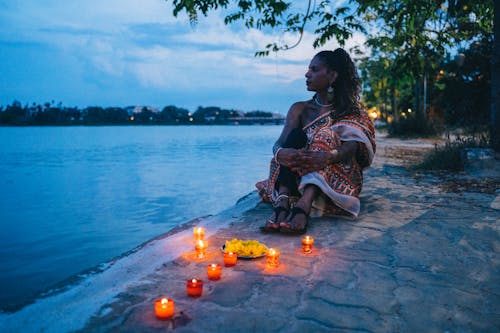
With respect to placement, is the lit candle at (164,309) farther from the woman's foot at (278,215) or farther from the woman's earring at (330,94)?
the woman's earring at (330,94)

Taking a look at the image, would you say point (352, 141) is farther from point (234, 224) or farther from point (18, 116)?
point (18, 116)

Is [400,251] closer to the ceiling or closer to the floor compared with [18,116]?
closer to the floor

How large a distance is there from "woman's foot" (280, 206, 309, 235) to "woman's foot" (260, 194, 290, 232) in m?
0.07

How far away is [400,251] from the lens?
286 cm

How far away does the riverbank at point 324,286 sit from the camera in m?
1.85

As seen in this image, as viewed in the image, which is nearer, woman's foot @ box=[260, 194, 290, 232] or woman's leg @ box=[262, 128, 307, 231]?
woman's foot @ box=[260, 194, 290, 232]

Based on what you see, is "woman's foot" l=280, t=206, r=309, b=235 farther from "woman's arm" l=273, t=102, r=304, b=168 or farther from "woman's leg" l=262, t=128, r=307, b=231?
"woman's arm" l=273, t=102, r=304, b=168

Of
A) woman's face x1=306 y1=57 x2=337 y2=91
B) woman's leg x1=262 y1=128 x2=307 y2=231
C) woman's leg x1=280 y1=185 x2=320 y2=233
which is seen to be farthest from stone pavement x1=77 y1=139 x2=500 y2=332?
woman's face x1=306 y1=57 x2=337 y2=91

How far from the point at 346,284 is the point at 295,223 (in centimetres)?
101

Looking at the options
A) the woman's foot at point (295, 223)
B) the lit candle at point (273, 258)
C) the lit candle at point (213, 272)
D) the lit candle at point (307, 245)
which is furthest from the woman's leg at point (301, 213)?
the lit candle at point (213, 272)

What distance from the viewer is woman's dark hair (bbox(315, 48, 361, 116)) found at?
3.89 meters

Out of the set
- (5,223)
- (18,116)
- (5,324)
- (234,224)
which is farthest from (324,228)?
(18,116)

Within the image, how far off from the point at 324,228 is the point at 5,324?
8.07ft

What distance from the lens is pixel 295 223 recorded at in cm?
324
